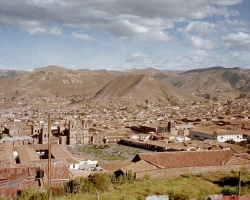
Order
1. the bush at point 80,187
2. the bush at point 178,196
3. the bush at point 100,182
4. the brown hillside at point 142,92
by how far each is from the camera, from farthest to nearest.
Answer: the brown hillside at point 142,92, the bush at point 100,182, the bush at point 80,187, the bush at point 178,196

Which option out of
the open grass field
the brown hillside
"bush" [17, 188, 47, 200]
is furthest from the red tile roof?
the brown hillside

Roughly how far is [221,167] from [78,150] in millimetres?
30867

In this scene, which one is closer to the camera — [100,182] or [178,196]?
[178,196]

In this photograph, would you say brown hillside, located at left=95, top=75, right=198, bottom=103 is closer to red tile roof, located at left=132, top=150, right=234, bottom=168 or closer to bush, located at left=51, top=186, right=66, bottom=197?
red tile roof, located at left=132, top=150, right=234, bottom=168

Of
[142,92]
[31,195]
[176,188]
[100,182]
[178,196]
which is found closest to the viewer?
[31,195]

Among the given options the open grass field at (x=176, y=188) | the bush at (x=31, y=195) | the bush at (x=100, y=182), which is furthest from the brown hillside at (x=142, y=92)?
the bush at (x=31, y=195)

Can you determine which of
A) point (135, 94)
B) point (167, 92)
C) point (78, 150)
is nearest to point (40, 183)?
point (78, 150)

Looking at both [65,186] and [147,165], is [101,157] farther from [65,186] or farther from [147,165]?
[65,186]

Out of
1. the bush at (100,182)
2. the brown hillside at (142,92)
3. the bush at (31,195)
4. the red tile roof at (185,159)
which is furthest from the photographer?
the brown hillside at (142,92)

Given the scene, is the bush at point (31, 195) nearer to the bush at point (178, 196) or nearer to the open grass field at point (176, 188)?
the open grass field at point (176, 188)

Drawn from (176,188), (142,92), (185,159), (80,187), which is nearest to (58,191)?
(80,187)

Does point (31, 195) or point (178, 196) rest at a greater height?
point (31, 195)

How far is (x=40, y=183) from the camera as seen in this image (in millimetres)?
18812

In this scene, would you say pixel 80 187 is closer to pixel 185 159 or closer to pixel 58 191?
pixel 58 191
